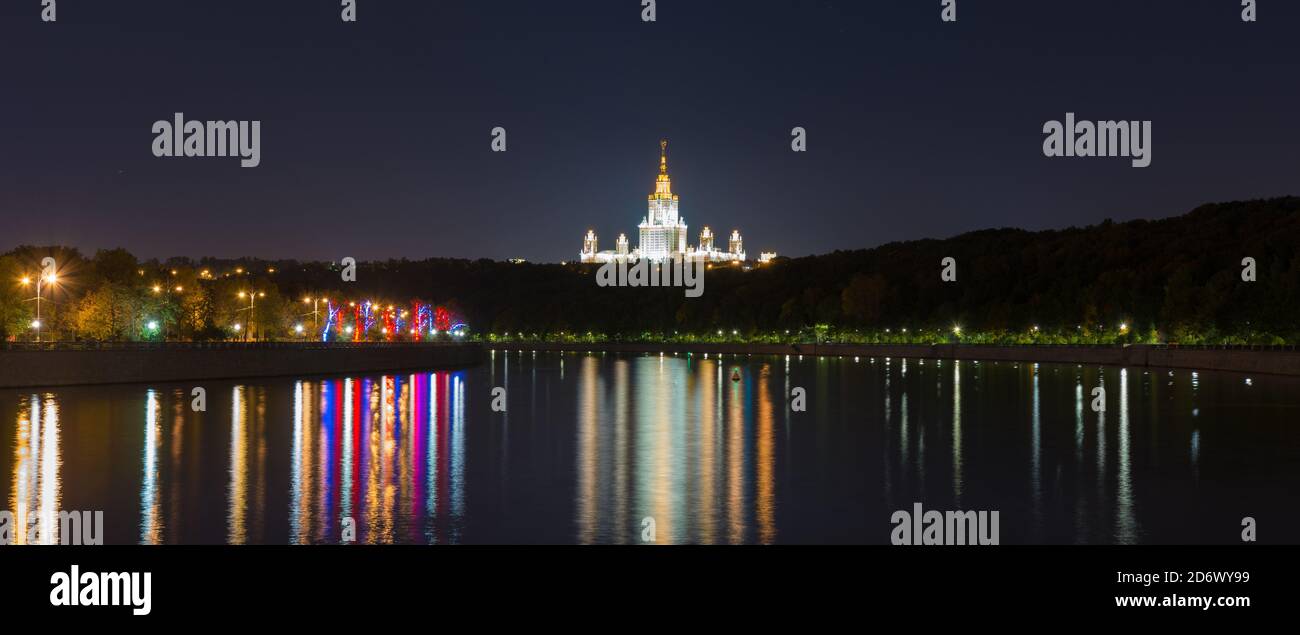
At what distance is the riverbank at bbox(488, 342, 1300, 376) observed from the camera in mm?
74125

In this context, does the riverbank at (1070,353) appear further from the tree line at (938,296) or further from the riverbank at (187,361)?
the riverbank at (187,361)

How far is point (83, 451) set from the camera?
2758cm

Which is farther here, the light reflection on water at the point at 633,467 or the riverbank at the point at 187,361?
the riverbank at the point at 187,361

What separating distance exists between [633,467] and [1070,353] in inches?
3158

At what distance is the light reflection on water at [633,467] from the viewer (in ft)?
61.9

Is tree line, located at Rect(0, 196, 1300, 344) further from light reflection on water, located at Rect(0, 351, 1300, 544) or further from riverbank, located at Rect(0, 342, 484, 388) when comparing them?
light reflection on water, located at Rect(0, 351, 1300, 544)

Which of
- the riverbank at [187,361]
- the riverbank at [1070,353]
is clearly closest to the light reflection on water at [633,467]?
the riverbank at [187,361]

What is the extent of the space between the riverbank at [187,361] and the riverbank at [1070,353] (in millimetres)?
51587

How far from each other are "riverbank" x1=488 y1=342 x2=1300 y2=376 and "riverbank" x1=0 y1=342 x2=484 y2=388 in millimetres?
51587

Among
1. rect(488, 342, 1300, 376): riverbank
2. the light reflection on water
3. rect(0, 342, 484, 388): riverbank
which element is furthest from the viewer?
rect(488, 342, 1300, 376): riverbank

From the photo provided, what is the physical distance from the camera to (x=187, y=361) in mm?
59062

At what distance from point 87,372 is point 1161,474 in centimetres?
4535

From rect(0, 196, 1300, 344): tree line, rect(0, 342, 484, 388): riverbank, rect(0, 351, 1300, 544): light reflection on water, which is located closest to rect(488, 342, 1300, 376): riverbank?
rect(0, 196, 1300, 344): tree line

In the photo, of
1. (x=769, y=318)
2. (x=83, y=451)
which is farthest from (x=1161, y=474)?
(x=769, y=318)
